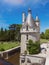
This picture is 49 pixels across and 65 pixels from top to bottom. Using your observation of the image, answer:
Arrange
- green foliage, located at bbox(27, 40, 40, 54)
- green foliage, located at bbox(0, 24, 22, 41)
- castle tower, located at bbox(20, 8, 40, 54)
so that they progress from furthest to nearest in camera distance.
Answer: green foliage, located at bbox(0, 24, 22, 41)
castle tower, located at bbox(20, 8, 40, 54)
green foliage, located at bbox(27, 40, 40, 54)

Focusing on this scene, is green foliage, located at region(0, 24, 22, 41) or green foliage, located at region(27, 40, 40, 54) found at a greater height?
green foliage, located at region(0, 24, 22, 41)

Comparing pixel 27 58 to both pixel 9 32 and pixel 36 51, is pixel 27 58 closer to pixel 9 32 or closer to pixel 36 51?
pixel 36 51

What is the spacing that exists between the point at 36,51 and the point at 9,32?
31.6 m

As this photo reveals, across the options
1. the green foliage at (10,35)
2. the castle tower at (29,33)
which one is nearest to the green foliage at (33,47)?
the castle tower at (29,33)

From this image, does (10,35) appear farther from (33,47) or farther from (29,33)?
(33,47)

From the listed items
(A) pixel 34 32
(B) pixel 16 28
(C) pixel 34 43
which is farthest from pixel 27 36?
(B) pixel 16 28

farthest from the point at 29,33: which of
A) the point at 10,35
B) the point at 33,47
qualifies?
the point at 10,35

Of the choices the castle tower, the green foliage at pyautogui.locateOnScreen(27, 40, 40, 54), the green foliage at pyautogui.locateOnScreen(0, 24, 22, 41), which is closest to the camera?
the green foliage at pyautogui.locateOnScreen(27, 40, 40, 54)

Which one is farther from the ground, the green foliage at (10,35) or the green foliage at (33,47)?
the green foliage at (10,35)

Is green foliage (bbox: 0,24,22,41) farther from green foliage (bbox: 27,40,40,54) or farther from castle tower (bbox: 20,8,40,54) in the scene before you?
green foliage (bbox: 27,40,40,54)

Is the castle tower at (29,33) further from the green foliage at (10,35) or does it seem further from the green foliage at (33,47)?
the green foliage at (10,35)

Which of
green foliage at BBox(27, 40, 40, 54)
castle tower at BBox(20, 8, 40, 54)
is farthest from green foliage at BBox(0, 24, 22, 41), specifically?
green foliage at BBox(27, 40, 40, 54)

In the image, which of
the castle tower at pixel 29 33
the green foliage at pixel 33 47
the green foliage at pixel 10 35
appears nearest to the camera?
the green foliage at pixel 33 47

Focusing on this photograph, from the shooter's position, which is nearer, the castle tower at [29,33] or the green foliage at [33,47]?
the green foliage at [33,47]
